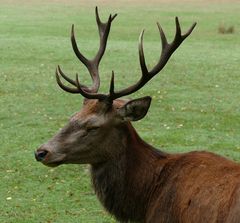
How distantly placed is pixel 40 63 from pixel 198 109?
6.09 m

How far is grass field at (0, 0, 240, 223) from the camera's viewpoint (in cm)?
843

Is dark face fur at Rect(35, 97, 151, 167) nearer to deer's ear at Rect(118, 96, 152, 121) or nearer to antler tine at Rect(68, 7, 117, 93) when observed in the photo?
deer's ear at Rect(118, 96, 152, 121)

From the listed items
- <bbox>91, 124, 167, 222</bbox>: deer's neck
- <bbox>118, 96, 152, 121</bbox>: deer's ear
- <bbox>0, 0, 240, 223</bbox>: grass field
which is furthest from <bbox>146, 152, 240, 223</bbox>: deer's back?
<bbox>0, 0, 240, 223</bbox>: grass field

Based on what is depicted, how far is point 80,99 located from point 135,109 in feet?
26.3

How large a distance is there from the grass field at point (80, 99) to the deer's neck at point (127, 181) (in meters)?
0.98

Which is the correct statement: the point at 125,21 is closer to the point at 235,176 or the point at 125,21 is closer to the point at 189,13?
the point at 189,13

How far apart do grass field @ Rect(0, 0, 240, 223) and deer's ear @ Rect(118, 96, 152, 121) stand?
3.97 feet

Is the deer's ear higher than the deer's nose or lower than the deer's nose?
higher

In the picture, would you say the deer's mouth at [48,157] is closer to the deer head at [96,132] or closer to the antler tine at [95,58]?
the deer head at [96,132]

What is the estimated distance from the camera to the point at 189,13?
32.4 meters

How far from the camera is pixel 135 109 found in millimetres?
5719

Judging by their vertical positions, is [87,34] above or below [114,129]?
below

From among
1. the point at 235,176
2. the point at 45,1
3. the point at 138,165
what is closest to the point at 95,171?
the point at 138,165

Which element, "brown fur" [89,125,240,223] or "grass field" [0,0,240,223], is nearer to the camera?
"brown fur" [89,125,240,223]
